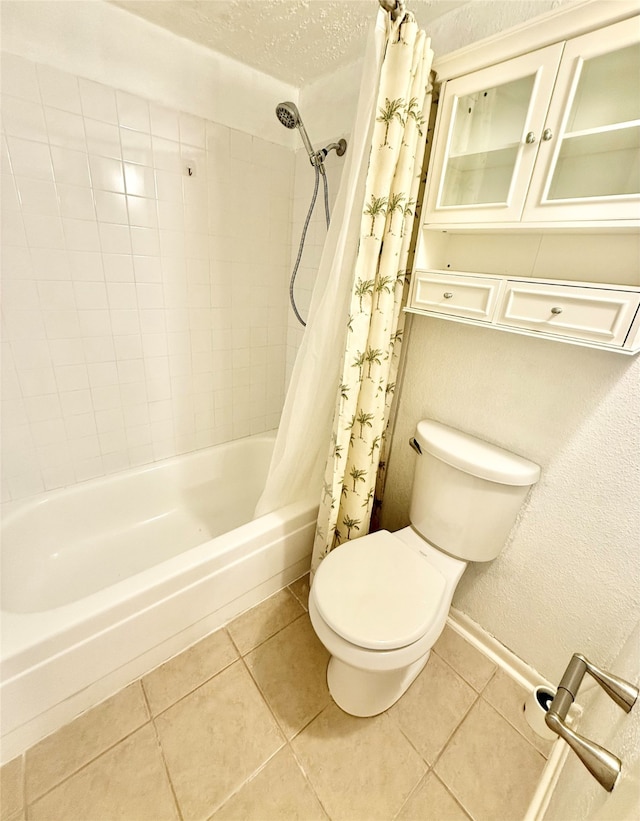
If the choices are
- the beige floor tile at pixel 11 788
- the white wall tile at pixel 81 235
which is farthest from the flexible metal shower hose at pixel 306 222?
the beige floor tile at pixel 11 788

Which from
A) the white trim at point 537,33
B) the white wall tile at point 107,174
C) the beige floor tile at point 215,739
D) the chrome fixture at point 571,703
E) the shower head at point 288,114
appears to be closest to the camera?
the chrome fixture at point 571,703

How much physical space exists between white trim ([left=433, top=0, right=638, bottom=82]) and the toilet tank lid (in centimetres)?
101

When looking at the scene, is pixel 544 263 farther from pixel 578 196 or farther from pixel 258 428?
pixel 258 428

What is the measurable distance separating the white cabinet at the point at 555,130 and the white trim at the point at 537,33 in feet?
0.05

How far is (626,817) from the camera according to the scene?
0.32 m

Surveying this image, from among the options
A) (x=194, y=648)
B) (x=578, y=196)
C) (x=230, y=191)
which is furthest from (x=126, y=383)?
(x=578, y=196)

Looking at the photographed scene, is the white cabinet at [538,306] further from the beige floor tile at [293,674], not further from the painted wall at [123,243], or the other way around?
the beige floor tile at [293,674]

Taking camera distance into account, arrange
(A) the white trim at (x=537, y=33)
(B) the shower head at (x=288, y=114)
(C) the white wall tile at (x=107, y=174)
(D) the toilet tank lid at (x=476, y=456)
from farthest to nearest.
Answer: (B) the shower head at (x=288, y=114) < (C) the white wall tile at (x=107, y=174) < (D) the toilet tank lid at (x=476, y=456) < (A) the white trim at (x=537, y=33)

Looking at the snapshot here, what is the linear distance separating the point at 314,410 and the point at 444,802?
3.82 ft

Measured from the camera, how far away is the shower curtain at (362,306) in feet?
2.98

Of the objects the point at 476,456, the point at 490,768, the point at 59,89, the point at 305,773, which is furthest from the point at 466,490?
the point at 59,89

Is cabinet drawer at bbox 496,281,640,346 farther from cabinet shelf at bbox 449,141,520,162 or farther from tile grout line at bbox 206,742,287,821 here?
tile grout line at bbox 206,742,287,821

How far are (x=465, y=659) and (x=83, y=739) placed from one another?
4.12 ft

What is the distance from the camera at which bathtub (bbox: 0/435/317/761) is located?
933 millimetres
